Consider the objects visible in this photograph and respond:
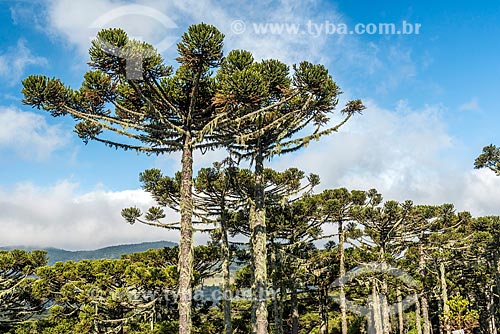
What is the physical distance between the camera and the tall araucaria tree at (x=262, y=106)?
36.9 ft

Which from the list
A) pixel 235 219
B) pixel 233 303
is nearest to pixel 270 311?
pixel 233 303

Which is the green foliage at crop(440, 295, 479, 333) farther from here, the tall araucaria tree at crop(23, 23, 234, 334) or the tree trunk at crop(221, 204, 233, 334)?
the tall araucaria tree at crop(23, 23, 234, 334)

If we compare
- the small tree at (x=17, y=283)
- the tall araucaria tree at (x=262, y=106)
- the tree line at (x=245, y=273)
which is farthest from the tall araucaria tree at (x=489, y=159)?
the small tree at (x=17, y=283)

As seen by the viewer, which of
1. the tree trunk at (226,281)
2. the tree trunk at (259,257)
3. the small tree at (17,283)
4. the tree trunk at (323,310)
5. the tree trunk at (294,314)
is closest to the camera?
the tree trunk at (259,257)

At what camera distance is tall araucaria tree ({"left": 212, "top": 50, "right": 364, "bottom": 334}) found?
11234 millimetres

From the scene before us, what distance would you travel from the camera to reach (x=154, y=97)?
524 inches

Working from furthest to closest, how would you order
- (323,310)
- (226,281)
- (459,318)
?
(323,310) → (459,318) → (226,281)

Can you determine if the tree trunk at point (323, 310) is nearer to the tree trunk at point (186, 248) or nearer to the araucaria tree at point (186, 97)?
the araucaria tree at point (186, 97)

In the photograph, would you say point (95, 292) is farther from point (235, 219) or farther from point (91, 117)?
point (91, 117)

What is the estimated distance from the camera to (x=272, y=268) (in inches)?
903

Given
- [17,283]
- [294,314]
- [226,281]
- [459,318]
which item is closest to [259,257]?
→ [226,281]

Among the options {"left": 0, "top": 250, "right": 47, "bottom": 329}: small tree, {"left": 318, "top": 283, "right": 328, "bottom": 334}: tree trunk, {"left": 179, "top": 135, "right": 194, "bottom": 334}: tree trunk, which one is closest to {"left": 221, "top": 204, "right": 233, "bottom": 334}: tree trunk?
{"left": 179, "top": 135, "right": 194, "bottom": 334}: tree trunk

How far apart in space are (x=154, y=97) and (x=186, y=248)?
529 cm

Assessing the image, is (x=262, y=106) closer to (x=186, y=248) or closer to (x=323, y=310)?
(x=186, y=248)
